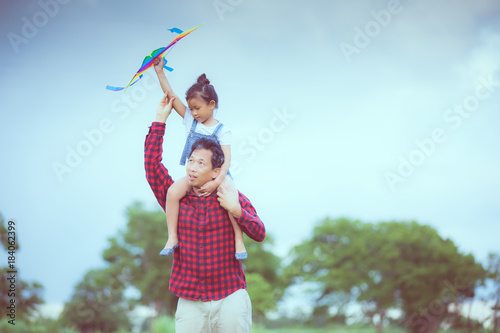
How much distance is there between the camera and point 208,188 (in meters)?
3.15

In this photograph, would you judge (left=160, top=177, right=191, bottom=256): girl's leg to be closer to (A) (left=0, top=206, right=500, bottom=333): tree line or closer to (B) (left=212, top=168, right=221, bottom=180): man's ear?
(B) (left=212, top=168, right=221, bottom=180): man's ear

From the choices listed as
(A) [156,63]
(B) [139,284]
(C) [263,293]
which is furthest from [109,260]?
(A) [156,63]

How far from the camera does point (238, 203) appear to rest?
3053 mm

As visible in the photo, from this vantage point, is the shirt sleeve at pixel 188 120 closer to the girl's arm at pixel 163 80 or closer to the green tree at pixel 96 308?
the girl's arm at pixel 163 80

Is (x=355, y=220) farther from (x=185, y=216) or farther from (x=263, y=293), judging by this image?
(x=185, y=216)

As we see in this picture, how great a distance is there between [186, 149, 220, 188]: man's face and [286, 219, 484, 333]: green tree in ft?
58.8

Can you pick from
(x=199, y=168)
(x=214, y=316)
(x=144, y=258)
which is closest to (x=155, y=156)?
(x=199, y=168)

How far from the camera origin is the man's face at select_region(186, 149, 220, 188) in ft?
10.2

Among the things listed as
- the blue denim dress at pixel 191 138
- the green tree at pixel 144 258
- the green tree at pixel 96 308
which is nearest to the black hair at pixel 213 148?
the blue denim dress at pixel 191 138

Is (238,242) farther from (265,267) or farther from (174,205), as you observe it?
(265,267)

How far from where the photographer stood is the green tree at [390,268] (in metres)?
20.1

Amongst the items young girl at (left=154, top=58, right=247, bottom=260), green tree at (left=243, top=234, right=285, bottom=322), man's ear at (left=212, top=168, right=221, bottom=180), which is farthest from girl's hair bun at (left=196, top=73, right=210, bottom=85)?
green tree at (left=243, top=234, right=285, bottom=322)

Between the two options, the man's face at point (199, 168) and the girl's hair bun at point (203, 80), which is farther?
the girl's hair bun at point (203, 80)

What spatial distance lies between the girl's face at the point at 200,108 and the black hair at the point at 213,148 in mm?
207
